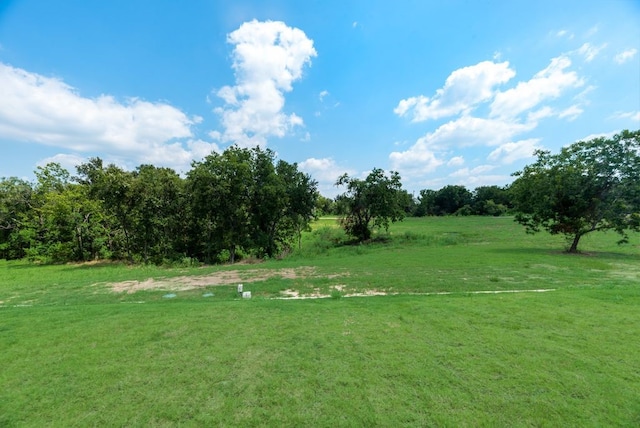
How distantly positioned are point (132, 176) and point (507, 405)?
2403 cm

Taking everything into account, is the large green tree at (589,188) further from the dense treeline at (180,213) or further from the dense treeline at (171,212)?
the dense treeline at (180,213)

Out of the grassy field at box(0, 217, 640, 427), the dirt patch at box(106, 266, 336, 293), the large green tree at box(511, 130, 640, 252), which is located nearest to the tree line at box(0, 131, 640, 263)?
the large green tree at box(511, 130, 640, 252)

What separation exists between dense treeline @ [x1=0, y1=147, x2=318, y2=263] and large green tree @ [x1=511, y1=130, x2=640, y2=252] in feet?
53.7

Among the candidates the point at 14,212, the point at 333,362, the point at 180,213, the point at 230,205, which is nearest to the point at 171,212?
the point at 180,213

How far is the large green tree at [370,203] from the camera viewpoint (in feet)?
85.1

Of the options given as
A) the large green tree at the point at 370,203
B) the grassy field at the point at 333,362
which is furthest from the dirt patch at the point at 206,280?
the large green tree at the point at 370,203

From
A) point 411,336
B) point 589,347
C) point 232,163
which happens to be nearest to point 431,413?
point 411,336

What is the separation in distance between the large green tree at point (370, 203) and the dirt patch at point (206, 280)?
15.1 metres

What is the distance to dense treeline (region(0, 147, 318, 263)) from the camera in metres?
19.7

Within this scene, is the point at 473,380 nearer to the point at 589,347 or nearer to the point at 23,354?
the point at 589,347

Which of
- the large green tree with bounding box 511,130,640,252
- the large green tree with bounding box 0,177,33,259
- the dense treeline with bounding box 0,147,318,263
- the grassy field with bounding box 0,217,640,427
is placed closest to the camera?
the grassy field with bounding box 0,217,640,427

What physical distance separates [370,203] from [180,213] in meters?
16.9

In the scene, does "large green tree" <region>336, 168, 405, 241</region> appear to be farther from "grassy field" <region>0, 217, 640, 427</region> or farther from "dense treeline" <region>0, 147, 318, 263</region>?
"grassy field" <region>0, 217, 640, 427</region>

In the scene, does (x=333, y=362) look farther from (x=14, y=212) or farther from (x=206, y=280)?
(x=14, y=212)
